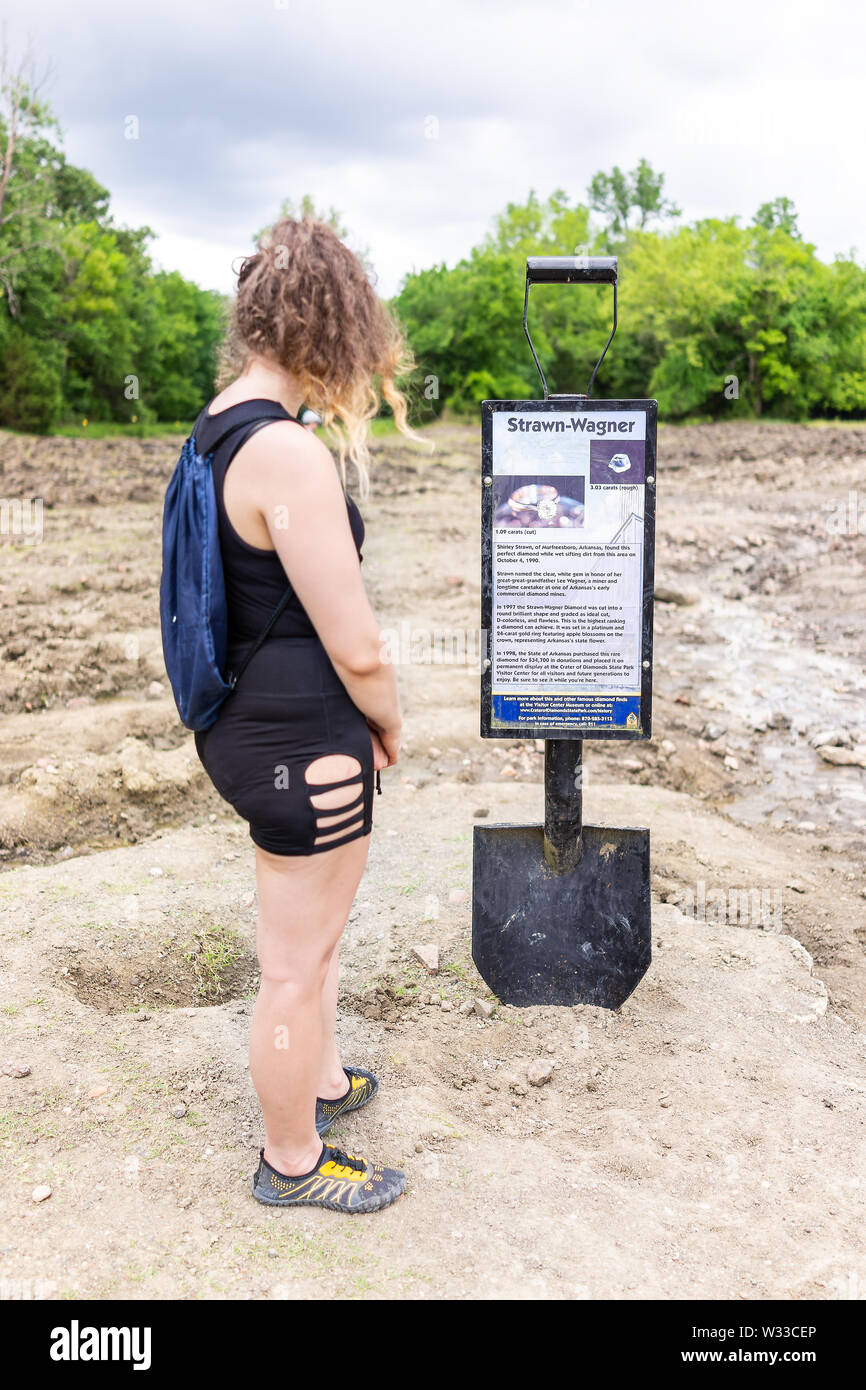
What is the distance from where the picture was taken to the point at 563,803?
3529mm

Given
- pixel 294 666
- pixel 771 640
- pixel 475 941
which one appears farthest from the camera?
pixel 771 640

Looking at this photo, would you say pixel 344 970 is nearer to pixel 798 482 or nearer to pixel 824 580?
pixel 824 580

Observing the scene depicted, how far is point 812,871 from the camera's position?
16.1ft

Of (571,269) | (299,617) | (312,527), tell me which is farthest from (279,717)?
(571,269)

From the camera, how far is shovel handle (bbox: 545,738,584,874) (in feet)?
11.6

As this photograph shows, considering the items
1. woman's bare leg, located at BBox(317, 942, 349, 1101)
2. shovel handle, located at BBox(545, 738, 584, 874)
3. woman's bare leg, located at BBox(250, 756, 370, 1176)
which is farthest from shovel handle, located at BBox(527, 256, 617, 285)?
woman's bare leg, located at BBox(317, 942, 349, 1101)

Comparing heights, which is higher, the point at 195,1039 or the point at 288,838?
the point at 288,838

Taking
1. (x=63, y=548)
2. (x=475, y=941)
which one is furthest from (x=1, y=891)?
(x=63, y=548)

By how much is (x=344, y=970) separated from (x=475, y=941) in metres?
0.48

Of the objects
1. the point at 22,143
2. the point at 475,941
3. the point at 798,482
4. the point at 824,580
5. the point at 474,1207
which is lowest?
the point at 474,1207

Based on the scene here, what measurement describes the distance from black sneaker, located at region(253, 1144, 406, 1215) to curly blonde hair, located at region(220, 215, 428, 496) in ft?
5.41

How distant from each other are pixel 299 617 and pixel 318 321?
593 millimetres

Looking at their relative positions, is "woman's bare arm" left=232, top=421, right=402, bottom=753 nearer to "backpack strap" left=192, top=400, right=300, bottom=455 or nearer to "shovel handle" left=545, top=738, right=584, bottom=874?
"backpack strap" left=192, top=400, right=300, bottom=455

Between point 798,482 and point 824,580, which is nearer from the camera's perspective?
point 824,580
